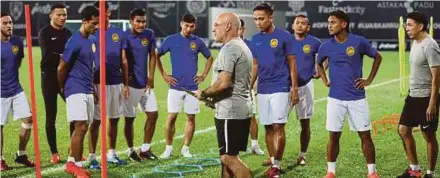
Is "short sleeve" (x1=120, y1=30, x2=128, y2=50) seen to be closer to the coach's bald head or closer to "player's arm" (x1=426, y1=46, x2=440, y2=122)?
the coach's bald head

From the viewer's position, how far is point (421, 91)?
8.46 m

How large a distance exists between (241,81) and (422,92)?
8.24ft

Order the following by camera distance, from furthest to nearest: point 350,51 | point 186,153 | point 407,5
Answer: point 407,5 < point 186,153 < point 350,51

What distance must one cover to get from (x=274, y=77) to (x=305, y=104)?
1.01 meters

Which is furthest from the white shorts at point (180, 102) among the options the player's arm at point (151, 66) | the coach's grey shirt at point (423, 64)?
the coach's grey shirt at point (423, 64)

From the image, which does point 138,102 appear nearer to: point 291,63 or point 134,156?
point 134,156

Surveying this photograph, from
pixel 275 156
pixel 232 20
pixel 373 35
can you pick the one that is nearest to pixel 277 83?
pixel 275 156

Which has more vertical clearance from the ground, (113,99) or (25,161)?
(113,99)

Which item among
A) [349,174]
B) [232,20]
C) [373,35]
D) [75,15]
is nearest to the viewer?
[232,20]

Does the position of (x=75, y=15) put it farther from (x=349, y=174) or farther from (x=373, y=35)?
(x=349, y=174)

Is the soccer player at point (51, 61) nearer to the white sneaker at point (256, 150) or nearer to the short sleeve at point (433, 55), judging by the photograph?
the white sneaker at point (256, 150)

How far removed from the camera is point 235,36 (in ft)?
23.1

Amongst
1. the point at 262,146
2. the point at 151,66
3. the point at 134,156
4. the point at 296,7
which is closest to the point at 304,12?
the point at 296,7

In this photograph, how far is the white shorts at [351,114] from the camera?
8.34m
